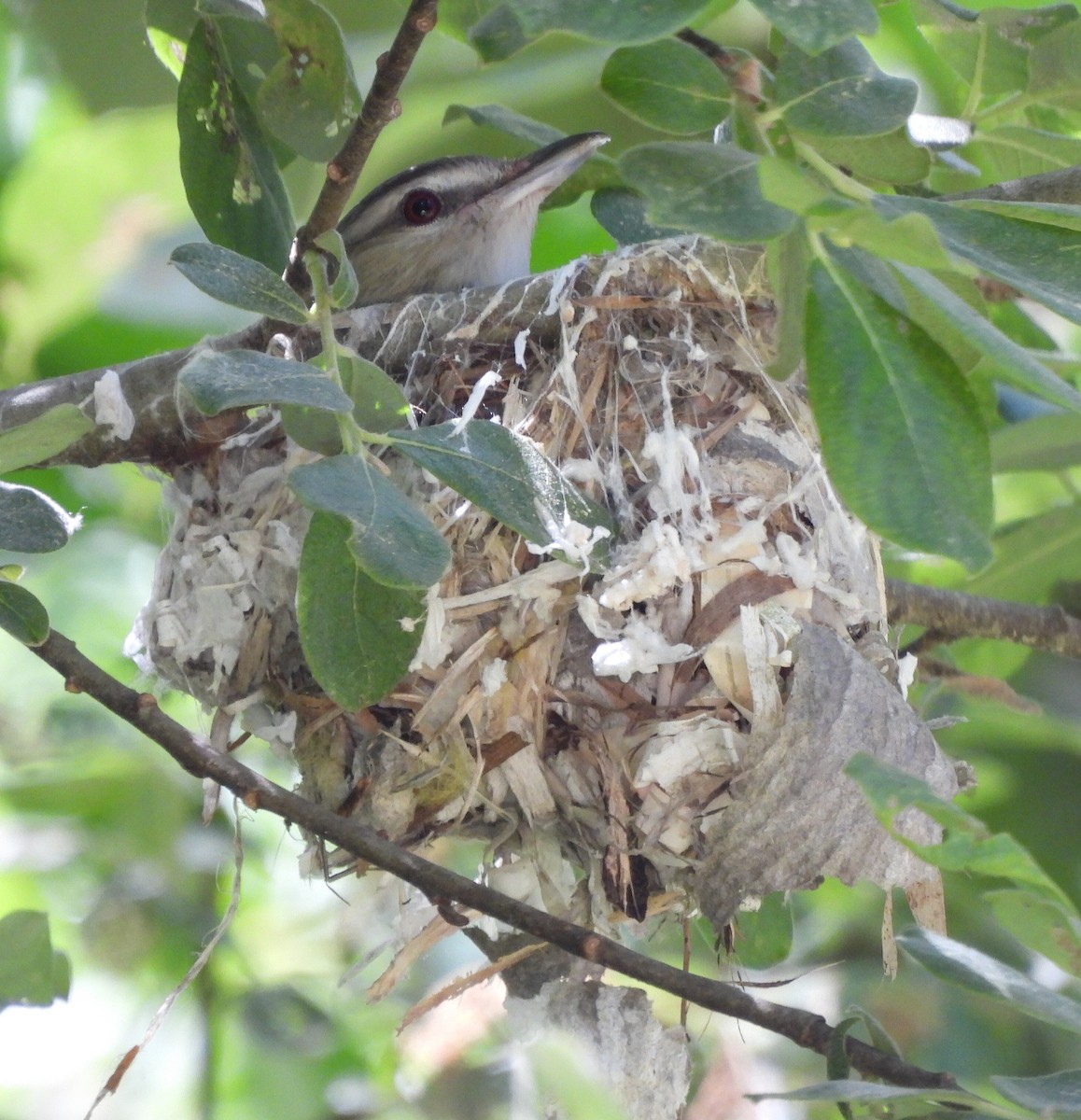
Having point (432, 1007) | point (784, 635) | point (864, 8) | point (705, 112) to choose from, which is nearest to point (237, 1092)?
point (432, 1007)

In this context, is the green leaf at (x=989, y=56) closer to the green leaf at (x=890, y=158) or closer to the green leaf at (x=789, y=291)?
the green leaf at (x=890, y=158)

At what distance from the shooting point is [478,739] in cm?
227

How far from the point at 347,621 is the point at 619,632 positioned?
56 centimetres

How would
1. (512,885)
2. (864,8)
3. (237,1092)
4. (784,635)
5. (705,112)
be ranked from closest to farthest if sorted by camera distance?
(864,8) → (705,112) → (784,635) → (512,885) → (237,1092)

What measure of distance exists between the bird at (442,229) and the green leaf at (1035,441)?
1165mm

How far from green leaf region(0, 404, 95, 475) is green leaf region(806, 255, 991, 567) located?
0.89 m

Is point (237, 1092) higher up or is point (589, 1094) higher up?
point (589, 1094)

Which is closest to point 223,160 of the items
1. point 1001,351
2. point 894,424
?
point 894,424

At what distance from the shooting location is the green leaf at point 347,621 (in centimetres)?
172

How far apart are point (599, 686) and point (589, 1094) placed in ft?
2.29

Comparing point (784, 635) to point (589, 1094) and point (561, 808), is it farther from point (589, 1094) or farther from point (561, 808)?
point (589, 1094)

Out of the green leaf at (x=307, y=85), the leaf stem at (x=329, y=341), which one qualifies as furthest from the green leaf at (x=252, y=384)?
the green leaf at (x=307, y=85)

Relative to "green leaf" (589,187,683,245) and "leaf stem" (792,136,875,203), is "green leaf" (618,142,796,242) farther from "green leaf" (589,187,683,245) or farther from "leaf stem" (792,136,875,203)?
"green leaf" (589,187,683,245)

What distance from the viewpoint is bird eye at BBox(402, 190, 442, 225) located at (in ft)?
11.6
